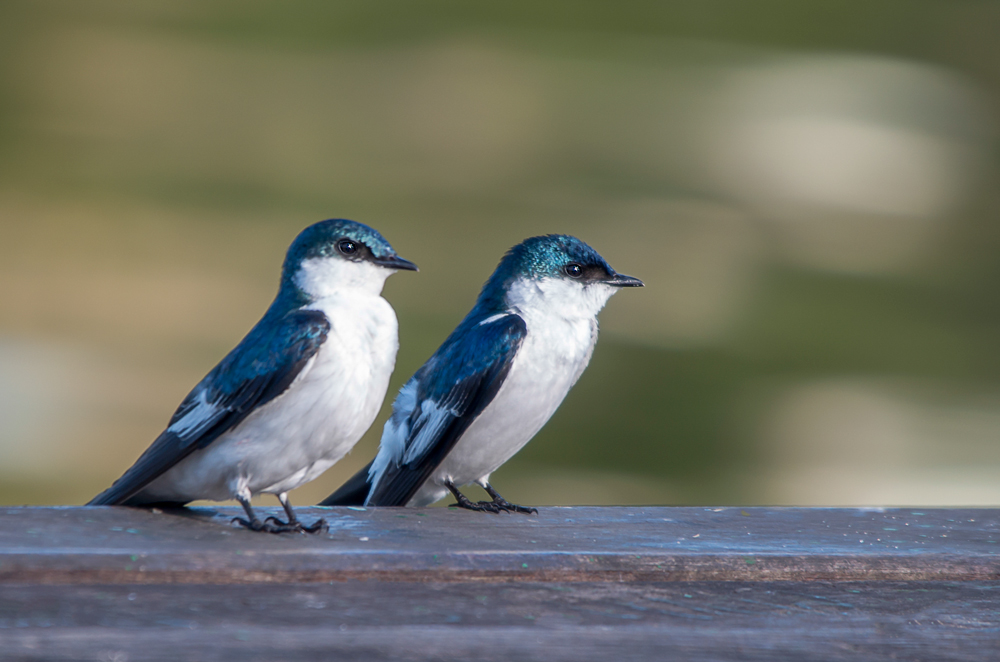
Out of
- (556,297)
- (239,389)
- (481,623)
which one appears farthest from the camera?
(556,297)

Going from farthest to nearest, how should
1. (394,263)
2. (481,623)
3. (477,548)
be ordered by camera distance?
(394,263), (477,548), (481,623)

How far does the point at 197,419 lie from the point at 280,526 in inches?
12.1

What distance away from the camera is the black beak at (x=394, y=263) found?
6.49 feet

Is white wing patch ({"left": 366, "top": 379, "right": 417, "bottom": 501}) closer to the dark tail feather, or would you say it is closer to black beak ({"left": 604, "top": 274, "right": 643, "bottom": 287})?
the dark tail feather

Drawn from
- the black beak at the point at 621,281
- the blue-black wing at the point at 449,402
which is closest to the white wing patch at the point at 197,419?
the blue-black wing at the point at 449,402

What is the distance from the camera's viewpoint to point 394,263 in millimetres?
2008

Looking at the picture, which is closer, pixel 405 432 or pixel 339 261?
pixel 339 261

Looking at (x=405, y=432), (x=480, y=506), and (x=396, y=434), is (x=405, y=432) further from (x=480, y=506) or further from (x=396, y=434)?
(x=480, y=506)

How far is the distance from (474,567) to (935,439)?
7.28 metres

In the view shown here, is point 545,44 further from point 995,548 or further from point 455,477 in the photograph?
point 995,548

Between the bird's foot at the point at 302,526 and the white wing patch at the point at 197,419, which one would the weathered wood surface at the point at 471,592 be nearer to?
the bird's foot at the point at 302,526

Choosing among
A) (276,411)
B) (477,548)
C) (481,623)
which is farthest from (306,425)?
(481,623)

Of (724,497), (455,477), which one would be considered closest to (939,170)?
(724,497)

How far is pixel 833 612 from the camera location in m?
1.47
